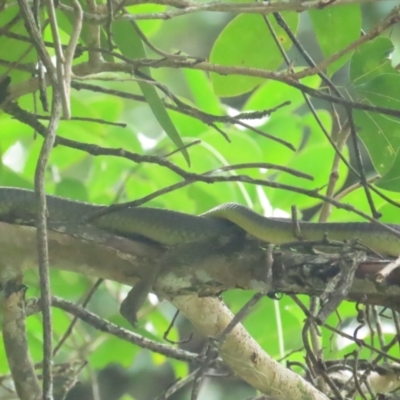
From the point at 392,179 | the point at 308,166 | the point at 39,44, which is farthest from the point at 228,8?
the point at 308,166

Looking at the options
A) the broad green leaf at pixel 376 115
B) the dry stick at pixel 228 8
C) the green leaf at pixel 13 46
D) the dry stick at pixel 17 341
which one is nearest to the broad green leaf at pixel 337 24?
the broad green leaf at pixel 376 115

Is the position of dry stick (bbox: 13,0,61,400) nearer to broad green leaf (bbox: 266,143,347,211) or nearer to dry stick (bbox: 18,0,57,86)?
dry stick (bbox: 18,0,57,86)

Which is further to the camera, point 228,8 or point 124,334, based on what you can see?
point 124,334

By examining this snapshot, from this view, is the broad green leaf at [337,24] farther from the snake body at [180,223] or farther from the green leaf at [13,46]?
the green leaf at [13,46]

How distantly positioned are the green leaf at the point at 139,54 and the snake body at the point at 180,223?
116 millimetres

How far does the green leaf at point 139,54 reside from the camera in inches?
30.8

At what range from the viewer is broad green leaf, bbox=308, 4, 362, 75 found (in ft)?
2.78

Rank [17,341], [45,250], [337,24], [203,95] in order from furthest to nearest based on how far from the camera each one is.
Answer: [203,95] < [337,24] < [17,341] < [45,250]

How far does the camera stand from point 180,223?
2.84 feet

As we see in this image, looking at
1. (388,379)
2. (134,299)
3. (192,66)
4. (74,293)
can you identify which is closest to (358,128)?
(192,66)

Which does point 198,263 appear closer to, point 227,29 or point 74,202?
point 74,202

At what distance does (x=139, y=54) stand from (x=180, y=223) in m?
0.24

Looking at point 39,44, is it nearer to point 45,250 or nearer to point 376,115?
point 45,250

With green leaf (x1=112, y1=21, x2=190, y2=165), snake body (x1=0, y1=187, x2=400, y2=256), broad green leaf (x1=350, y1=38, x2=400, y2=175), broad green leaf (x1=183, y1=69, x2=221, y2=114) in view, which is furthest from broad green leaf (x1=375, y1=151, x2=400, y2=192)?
broad green leaf (x1=183, y1=69, x2=221, y2=114)
